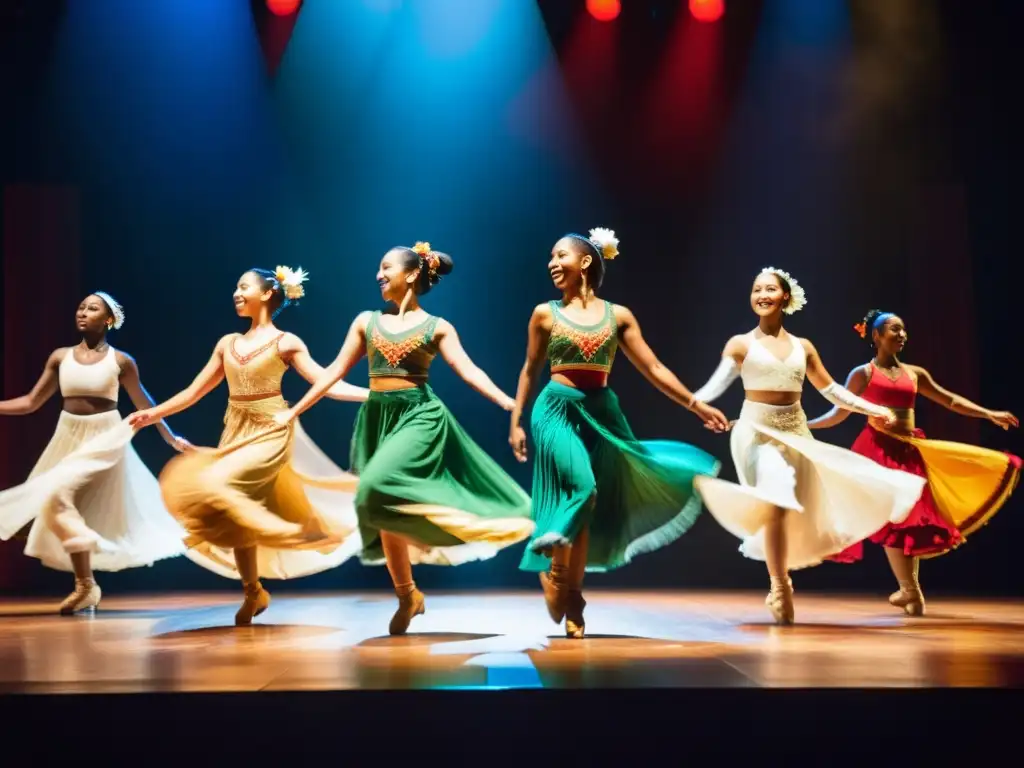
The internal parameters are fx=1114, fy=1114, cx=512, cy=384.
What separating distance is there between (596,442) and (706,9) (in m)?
3.67

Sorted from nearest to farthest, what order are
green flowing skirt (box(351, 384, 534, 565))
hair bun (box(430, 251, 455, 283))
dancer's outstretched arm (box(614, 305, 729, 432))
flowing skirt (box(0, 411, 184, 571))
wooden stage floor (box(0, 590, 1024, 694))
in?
wooden stage floor (box(0, 590, 1024, 694)) < green flowing skirt (box(351, 384, 534, 565)) < dancer's outstretched arm (box(614, 305, 729, 432)) < hair bun (box(430, 251, 455, 283)) < flowing skirt (box(0, 411, 184, 571))

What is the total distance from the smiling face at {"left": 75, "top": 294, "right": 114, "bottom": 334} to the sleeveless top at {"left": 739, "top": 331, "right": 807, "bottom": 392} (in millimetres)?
3358

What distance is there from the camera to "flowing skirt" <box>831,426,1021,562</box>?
5465 millimetres

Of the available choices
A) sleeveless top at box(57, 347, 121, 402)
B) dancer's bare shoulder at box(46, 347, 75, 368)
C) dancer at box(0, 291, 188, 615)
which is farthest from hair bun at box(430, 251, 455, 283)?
dancer's bare shoulder at box(46, 347, 75, 368)

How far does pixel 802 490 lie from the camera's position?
5.02 meters

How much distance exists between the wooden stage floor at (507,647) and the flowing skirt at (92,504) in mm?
327

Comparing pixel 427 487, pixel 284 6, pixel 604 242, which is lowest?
pixel 427 487

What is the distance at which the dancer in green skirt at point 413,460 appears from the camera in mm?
4375

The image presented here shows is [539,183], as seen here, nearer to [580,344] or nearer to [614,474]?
[580,344]

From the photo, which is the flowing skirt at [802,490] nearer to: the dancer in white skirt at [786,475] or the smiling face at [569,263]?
the dancer in white skirt at [786,475]

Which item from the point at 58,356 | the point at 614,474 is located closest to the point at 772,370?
the point at 614,474

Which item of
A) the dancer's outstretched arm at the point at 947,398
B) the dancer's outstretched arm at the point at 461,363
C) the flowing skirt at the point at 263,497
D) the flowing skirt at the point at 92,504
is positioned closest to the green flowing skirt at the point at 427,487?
the dancer's outstretched arm at the point at 461,363

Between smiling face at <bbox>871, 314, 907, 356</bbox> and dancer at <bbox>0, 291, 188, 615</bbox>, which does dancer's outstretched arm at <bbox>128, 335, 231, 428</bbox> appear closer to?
dancer at <bbox>0, 291, 188, 615</bbox>

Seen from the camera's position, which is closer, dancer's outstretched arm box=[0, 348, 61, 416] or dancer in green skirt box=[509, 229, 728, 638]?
dancer in green skirt box=[509, 229, 728, 638]
